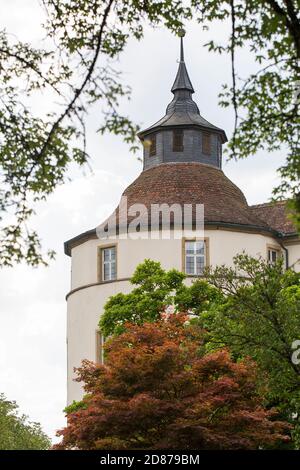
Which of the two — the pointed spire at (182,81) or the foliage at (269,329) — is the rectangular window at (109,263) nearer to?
the pointed spire at (182,81)

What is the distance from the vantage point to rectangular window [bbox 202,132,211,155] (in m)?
48.8

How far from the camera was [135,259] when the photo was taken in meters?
43.7

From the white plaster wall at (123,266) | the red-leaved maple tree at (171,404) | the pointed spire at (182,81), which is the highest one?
the pointed spire at (182,81)

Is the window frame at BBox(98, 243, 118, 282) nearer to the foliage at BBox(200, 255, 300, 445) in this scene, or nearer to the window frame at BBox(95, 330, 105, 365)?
the window frame at BBox(95, 330, 105, 365)

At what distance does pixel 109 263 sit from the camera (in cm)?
4475

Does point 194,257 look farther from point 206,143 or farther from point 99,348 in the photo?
point 206,143

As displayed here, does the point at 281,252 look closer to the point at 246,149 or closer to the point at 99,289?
the point at 99,289

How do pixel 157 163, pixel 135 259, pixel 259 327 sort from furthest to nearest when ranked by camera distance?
pixel 157 163 → pixel 135 259 → pixel 259 327

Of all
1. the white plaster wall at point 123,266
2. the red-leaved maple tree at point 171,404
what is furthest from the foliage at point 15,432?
the red-leaved maple tree at point 171,404

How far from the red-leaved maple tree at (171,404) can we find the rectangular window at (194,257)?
1459cm

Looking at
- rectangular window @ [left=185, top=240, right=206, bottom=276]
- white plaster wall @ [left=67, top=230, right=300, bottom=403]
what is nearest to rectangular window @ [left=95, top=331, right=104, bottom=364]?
white plaster wall @ [left=67, top=230, right=300, bottom=403]

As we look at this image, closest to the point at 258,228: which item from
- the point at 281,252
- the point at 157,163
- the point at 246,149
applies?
the point at 281,252

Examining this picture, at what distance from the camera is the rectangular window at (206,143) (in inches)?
1923

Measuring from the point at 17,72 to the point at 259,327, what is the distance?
10568 mm
